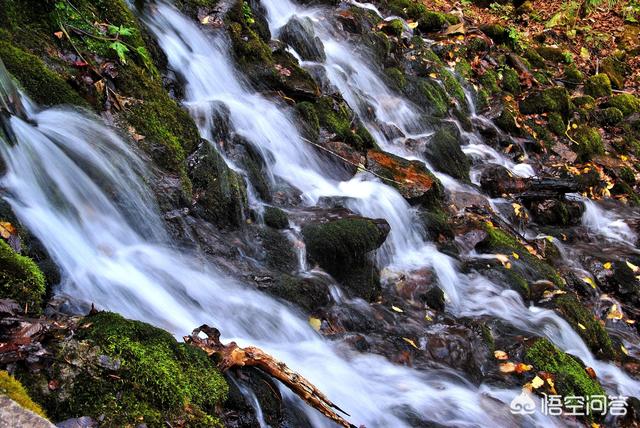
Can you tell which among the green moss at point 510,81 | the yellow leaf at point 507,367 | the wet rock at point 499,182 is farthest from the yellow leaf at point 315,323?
the green moss at point 510,81

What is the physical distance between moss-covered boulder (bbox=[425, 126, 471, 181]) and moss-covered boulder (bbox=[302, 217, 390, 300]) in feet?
11.1

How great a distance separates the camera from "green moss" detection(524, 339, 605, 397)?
4.89 meters

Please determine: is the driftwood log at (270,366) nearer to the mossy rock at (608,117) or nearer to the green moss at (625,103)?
the mossy rock at (608,117)

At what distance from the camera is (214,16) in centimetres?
788

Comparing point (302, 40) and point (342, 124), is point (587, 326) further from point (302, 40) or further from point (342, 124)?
point (302, 40)

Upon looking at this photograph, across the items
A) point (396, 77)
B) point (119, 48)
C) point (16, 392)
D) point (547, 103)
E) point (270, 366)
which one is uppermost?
point (547, 103)

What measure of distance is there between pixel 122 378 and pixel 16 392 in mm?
472

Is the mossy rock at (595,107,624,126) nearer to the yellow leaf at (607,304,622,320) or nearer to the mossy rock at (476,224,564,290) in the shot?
the mossy rock at (476,224,564,290)

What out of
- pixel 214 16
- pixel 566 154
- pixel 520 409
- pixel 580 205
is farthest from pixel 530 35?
pixel 520 409

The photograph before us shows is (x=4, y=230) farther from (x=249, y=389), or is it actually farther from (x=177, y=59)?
(x=177, y=59)

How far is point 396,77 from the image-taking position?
10328 mm

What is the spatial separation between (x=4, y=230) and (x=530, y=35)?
51.2 ft

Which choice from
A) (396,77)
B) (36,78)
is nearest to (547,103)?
(396,77)

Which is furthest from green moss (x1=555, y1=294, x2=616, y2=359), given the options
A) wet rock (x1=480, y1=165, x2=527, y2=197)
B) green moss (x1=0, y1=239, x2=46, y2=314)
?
green moss (x1=0, y1=239, x2=46, y2=314)
